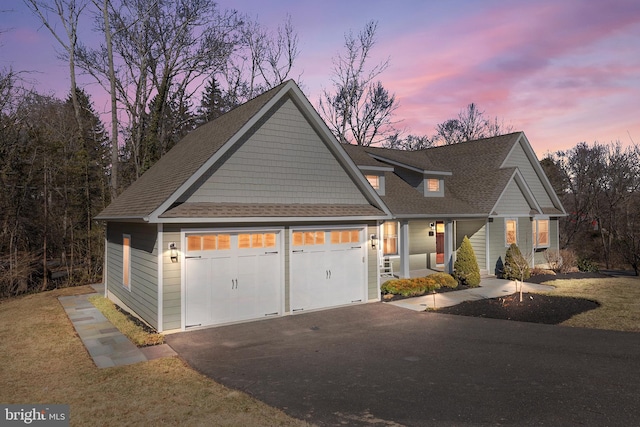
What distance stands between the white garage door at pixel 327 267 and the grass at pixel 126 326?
4047 millimetres

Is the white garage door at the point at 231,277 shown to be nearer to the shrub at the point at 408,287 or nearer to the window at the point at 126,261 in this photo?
the window at the point at 126,261

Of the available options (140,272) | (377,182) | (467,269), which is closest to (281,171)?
(140,272)

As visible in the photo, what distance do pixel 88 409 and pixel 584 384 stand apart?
7968 mm

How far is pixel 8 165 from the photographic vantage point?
16.8 meters

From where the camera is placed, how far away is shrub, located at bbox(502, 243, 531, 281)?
59.0 feet

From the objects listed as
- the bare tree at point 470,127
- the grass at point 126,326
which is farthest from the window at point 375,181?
the bare tree at point 470,127

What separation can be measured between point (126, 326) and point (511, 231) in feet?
59.4

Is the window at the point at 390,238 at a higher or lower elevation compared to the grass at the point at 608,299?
higher

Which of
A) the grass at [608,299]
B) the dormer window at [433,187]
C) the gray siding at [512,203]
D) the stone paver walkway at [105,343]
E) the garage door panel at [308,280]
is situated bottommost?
the grass at [608,299]

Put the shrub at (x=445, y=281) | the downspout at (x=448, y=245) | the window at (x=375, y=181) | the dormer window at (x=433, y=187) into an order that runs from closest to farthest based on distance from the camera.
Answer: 1. the shrub at (x=445, y=281)
2. the downspout at (x=448, y=245)
3. the window at (x=375, y=181)
4. the dormer window at (x=433, y=187)

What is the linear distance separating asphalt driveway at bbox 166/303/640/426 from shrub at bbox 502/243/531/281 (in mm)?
7692

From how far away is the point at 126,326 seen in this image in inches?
423

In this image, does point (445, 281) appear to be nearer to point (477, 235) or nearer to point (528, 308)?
point (528, 308)

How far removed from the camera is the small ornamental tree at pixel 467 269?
54.2ft
